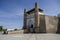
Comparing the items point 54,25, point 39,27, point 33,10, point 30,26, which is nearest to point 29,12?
point 33,10

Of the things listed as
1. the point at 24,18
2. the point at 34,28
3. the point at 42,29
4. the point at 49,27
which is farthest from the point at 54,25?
the point at 24,18

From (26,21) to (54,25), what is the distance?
6.81 metres

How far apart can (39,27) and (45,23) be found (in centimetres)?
154

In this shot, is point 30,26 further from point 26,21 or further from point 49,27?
point 49,27

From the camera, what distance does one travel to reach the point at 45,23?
2119cm

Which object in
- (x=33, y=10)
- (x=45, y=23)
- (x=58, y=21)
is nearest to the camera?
(x=45, y=23)

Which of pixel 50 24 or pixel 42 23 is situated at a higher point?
pixel 42 23

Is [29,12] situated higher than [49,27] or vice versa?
[29,12]

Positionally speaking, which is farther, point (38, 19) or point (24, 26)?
point (24, 26)

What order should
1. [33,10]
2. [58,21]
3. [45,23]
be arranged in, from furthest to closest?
[33,10] < [58,21] < [45,23]

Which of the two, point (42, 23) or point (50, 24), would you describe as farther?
point (42, 23)

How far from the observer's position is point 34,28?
886 inches

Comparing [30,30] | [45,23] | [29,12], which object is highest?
[29,12]

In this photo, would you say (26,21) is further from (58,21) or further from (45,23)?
(58,21)
